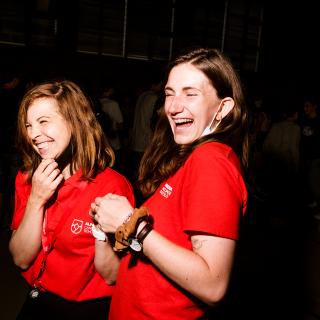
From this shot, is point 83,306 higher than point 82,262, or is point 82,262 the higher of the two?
point 82,262

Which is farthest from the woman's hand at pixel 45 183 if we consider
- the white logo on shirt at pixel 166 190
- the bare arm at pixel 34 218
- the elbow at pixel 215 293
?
the elbow at pixel 215 293

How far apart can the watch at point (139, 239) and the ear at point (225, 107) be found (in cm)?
48

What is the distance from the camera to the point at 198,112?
1.29 metres

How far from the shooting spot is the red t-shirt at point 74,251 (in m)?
1.51

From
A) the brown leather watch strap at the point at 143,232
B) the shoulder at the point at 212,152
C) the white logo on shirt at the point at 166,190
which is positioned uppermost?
the shoulder at the point at 212,152

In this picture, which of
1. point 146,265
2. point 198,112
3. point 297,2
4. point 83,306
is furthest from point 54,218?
point 297,2

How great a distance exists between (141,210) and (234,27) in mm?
13043

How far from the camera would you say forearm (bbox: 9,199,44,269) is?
1.55 m

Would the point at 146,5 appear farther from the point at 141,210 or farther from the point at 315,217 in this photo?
the point at 141,210

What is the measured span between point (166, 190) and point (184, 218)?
0.45ft

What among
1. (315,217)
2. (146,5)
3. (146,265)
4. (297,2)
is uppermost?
(297,2)

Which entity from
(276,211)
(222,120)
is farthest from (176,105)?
(276,211)

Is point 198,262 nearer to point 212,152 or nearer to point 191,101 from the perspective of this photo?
point 212,152

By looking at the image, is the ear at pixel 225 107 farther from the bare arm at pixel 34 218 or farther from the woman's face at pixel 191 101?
the bare arm at pixel 34 218
